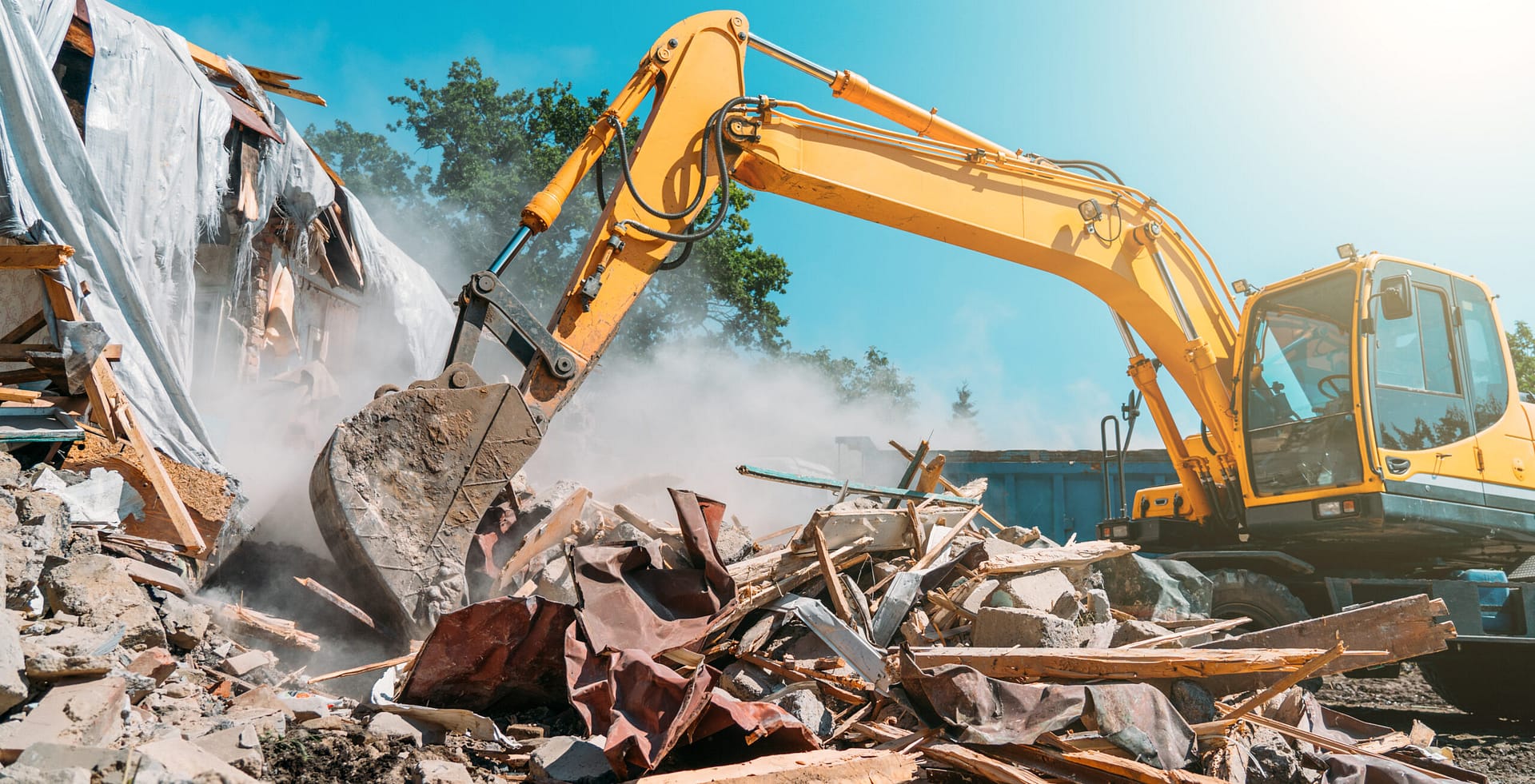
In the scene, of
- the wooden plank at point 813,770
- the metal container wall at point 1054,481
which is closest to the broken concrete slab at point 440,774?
the wooden plank at point 813,770

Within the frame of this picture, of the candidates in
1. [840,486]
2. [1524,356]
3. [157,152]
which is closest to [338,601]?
[840,486]

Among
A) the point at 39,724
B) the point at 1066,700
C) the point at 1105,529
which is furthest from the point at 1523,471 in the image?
the point at 39,724

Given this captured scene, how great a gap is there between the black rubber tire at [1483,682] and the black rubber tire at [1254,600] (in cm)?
98

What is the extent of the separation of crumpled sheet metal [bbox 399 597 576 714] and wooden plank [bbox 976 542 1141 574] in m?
2.45

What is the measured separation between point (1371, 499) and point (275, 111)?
31.0ft

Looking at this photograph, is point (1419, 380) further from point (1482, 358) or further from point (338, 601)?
point (338, 601)

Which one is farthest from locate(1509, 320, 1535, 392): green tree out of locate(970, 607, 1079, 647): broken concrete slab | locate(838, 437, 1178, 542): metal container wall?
locate(970, 607, 1079, 647): broken concrete slab

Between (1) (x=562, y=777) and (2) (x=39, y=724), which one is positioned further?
(1) (x=562, y=777)

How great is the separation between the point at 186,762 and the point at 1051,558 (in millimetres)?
4297

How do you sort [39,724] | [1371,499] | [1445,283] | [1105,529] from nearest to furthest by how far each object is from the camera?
1. [39,724]
2. [1371,499]
3. [1445,283]
4. [1105,529]

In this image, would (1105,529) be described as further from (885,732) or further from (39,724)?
(39,724)

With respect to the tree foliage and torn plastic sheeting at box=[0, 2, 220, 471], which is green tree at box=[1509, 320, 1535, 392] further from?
torn plastic sheeting at box=[0, 2, 220, 471]

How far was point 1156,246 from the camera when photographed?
6.72m

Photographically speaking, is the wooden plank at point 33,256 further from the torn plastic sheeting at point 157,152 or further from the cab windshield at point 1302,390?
the cab windshield at point 1302,390
